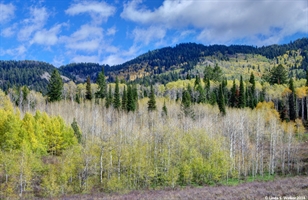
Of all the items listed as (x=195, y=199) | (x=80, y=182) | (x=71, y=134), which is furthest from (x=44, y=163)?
(x=195, y=199)

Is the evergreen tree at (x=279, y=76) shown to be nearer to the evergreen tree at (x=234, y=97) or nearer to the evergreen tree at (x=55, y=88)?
the evergreen tree at (x=234, y=97)

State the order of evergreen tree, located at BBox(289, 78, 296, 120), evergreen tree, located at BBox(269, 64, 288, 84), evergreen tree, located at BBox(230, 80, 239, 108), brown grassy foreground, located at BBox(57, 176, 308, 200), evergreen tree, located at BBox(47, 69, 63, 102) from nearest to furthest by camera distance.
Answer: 1. brown grassy foreground, located at BBox(57, 176, 308, 200)
2. evergreen tree, located at BBox(289, 78, 296, 120)
3. evergreen tree, located at BBox(47, 69, 63, 102)
4. evergreen tree, located at BBox(230, 80, 239, 108)
5. evergreen tree, located at BBox(269, 64, 288, 84)

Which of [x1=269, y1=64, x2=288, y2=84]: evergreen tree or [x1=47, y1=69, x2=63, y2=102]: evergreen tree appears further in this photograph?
[x1=269, y1=64, x2=288, y2=84]: evergreen tree

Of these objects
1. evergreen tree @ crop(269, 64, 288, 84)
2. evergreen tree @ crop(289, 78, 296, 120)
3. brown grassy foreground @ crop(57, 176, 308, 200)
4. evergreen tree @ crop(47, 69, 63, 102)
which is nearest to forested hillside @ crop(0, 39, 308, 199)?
evergreen tree @ crop(289, 78, 296, 120)

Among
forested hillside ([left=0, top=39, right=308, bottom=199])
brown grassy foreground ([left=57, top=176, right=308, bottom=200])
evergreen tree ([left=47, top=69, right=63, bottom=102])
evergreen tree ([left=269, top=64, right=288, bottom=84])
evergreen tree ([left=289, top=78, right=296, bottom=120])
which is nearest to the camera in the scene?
brown grassy foreground ([left=57, top=176, right=308, bottom=200])

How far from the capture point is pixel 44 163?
6203 centimetres

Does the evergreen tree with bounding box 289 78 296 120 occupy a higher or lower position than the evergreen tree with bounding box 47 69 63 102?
lower

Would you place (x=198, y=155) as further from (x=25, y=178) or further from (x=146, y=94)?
(x=146, y=94)

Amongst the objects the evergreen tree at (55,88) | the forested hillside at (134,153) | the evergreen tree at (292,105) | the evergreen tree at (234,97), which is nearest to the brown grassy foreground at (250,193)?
the forested hillside at (134,153)

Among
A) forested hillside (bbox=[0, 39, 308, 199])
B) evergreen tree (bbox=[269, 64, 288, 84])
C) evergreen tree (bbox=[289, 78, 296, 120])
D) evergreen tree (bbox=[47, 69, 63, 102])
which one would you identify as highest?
evergreen tree (bbox=[269, 64, 288, 84])

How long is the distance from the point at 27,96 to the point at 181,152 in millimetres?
89152

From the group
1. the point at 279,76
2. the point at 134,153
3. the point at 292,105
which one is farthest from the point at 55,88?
the point at 279,76

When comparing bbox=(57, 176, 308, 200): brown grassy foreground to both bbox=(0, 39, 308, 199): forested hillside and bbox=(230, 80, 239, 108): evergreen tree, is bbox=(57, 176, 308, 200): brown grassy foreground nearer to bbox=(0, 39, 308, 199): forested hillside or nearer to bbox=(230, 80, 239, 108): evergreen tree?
bbox=(0, 39, 308, 199): forested hillside

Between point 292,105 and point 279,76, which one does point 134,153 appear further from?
point 279,76
